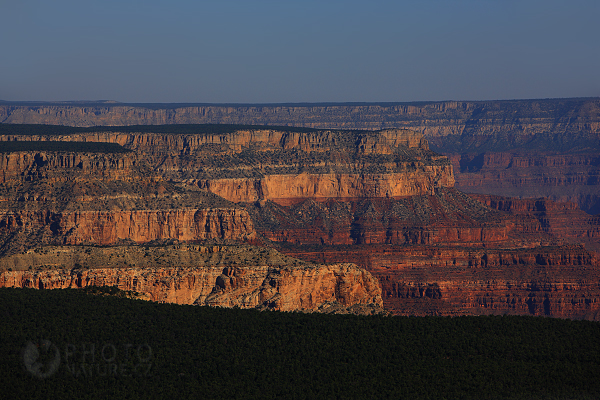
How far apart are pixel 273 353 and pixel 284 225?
88.9m

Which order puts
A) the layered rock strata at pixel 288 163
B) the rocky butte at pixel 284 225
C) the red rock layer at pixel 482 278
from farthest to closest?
the layered rock strata at pixel 288 163, the red rock layer at pixel 482 278, the rocky butte at pixel 284 225

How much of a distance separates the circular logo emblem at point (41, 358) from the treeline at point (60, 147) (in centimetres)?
6317

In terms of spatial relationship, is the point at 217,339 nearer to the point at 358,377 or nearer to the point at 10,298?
the point at 358,377

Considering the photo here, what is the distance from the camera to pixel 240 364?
6775 cm

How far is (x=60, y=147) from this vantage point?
136m

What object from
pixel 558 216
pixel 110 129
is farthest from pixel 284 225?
pixel 558 216

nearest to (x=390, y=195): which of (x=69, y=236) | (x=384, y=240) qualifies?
(x=384, y=240)

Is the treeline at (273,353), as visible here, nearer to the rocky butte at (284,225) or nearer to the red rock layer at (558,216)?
the rocky butte at (284,225)

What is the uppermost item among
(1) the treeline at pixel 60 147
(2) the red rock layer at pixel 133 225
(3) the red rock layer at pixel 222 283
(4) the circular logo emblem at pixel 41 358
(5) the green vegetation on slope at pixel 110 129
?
(5) the green vegetation on slope at pixel 110 129

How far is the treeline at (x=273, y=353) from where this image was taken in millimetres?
63750

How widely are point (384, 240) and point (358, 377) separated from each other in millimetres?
91591

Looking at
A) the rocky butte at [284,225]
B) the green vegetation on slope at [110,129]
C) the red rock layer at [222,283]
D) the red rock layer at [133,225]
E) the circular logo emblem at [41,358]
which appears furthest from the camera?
the green vegetation on slope at [110,129]

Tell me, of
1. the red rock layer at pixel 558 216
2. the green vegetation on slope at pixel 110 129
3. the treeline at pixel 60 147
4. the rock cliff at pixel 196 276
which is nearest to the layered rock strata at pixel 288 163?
the green vegetation on slope at pixel 110 129

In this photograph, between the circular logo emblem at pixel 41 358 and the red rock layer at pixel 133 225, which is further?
the red rock layer at pixel 133 225
